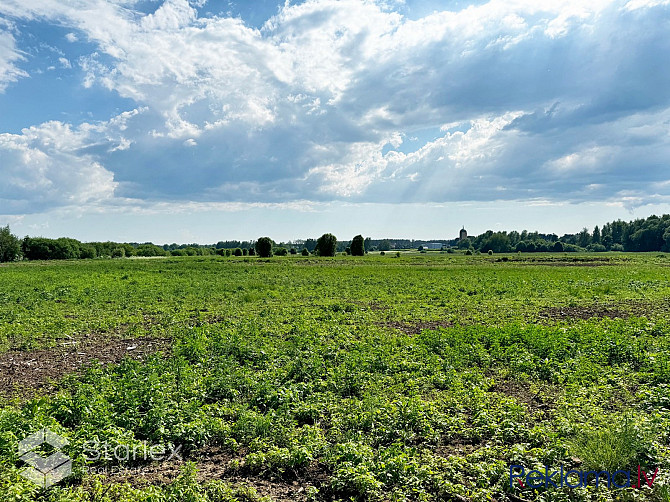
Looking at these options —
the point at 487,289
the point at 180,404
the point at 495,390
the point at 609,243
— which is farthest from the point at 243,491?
the point at 609,243

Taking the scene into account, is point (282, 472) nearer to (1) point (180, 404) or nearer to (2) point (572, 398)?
(1) point (180, 404)

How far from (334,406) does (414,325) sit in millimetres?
10298

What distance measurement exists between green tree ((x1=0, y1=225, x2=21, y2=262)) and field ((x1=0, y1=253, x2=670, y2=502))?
124 metres

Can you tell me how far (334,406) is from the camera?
910cm

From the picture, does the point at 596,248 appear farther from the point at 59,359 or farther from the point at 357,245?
the point at 59,359

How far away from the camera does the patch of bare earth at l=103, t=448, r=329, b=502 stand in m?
6.38

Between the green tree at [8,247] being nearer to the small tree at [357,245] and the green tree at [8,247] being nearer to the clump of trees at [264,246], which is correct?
the clump of trees at [264,246]

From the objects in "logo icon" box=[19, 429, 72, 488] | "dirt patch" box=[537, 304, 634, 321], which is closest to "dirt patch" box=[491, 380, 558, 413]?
"logo icon" box=[19, 429, 72, 488]

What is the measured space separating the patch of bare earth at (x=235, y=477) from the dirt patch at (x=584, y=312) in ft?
54.8

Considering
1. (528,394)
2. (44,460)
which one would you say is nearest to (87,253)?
(44,460)

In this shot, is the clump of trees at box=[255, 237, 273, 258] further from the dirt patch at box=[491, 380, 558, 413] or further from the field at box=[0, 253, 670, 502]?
the dirt patch at box=[491, 380, 558, 413]

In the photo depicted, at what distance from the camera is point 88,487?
6.11 m

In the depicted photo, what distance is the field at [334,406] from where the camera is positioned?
6.29m

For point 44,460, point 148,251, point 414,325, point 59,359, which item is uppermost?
point 148,251
